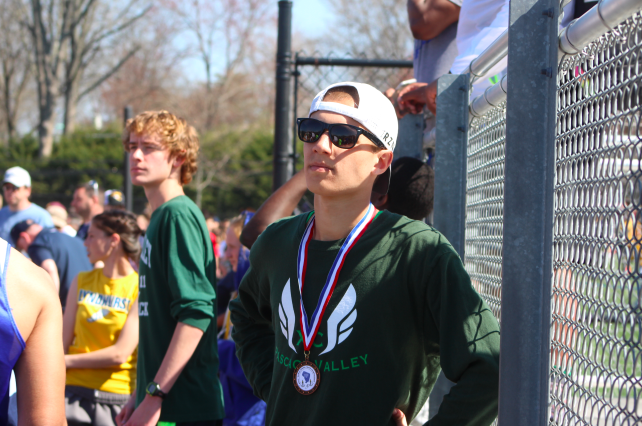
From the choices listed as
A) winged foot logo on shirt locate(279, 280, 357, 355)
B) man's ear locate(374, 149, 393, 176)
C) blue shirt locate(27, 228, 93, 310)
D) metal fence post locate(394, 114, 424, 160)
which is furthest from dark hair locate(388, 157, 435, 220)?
blue shirt locate(27, 228, 93, 310)

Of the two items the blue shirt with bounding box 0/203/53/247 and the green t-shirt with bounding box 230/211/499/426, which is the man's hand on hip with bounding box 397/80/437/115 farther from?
the blue shirt with bounding box 0/203/53/247

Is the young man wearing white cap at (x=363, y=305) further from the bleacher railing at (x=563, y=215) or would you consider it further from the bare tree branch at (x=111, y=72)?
the bare tree branch at (x=111, y=72)

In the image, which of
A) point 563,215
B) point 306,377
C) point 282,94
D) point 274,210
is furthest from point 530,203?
point 282,94

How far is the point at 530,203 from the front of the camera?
1.51 m

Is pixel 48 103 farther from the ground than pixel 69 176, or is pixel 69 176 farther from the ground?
pixel 48 103

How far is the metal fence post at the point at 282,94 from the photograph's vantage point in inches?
200

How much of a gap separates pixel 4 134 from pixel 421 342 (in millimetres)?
38824

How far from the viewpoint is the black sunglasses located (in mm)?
1879

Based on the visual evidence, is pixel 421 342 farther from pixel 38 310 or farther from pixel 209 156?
pixel 209 156

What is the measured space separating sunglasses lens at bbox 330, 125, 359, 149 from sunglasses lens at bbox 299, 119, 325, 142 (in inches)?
1.6

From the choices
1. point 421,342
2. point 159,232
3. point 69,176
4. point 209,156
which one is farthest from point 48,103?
point 421,342

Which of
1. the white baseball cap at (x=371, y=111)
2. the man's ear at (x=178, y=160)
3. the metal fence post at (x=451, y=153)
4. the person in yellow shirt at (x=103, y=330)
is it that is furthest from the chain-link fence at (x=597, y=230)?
the person in yellow shirt at (x=103, y=330)

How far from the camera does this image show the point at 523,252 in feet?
4.98

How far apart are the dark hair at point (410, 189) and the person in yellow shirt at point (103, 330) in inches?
85.0
